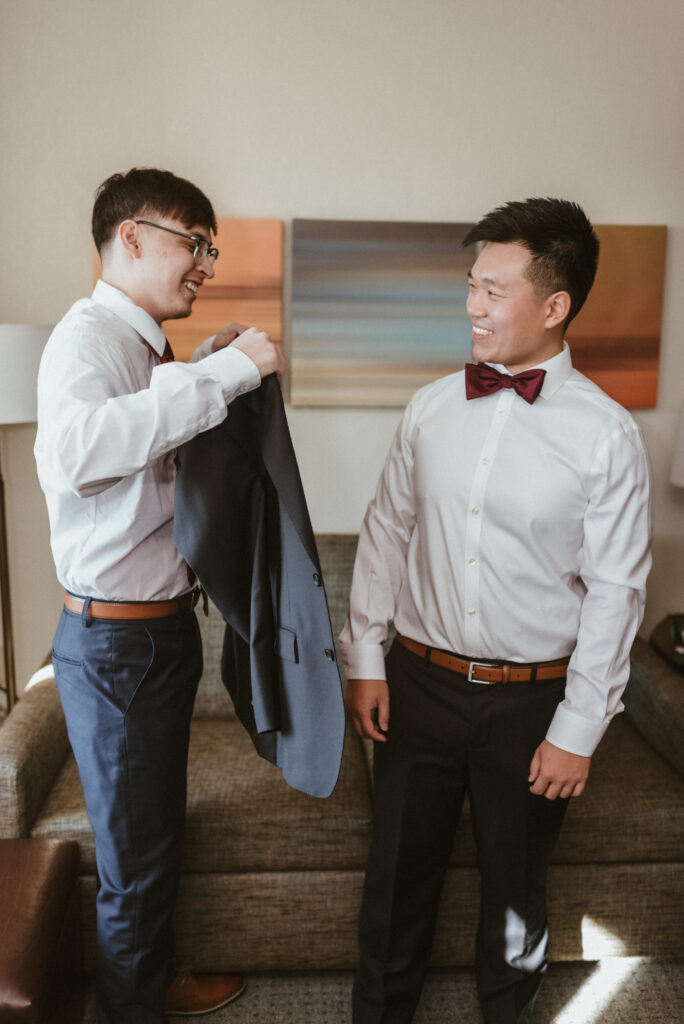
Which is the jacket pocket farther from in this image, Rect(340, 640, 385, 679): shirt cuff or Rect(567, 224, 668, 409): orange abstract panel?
Rect(567, 224, 668, 409): orange abstract panel

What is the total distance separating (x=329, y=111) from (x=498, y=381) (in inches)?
54.4

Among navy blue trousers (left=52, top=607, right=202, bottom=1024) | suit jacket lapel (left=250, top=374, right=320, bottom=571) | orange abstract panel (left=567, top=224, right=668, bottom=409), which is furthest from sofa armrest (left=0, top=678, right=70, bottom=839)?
orange abstract panel (left=567, top=224, right=668, bottom=409)

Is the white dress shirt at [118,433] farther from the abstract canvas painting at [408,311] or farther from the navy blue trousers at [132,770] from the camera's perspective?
the abstract canvas painting at [408,311]

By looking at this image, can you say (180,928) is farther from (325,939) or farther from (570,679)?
(570,679)

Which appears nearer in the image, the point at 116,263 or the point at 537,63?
the point at 116,263

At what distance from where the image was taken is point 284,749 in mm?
1536

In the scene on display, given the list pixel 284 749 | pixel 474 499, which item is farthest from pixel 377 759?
pixel 474 499

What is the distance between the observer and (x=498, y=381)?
5.11 feet

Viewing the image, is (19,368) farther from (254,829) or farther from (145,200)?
(254,829)

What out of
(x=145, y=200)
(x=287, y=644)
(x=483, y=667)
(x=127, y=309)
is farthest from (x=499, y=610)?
(x=145, y=200)

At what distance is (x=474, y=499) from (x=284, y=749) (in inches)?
23.5

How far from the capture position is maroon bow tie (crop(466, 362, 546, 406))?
A: 1.52 meters

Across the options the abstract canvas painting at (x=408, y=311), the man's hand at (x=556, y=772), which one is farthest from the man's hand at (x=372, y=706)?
the abstract canvas painting at (x=408, y=311)

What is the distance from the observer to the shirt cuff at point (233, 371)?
130 cm
